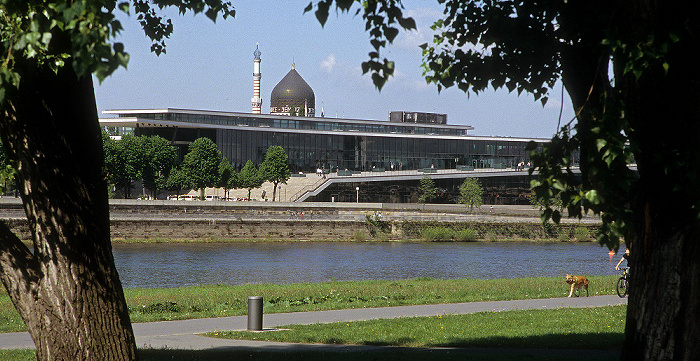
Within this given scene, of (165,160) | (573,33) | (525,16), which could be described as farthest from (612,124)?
(165,160)

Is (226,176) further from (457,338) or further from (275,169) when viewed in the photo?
(457,338)

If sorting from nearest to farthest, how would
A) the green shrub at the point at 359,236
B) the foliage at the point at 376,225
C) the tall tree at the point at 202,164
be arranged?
1. the green shrub at the point at 359,236
2. the foliage at the point at 376,225
3. the tall tree at the point at 202,164

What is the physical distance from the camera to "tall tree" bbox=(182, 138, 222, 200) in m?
74.9

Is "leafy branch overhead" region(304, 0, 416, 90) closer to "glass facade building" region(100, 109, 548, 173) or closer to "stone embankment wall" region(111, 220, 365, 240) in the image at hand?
"stone embankment wall" region(111, 220, 365, 240)

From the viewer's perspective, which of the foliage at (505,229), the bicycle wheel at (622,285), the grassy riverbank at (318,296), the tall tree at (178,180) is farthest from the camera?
the tall tree at (178,180)

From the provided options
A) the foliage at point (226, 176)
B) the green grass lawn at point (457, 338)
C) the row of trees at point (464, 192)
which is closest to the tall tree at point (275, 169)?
the foliage at point (226, 176)

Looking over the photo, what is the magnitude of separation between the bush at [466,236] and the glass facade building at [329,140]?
33.0 m

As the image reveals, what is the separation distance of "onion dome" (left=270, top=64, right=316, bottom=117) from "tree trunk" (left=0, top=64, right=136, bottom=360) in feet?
358

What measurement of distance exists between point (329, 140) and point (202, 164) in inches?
1000

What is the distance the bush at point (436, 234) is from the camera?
61.9 metres

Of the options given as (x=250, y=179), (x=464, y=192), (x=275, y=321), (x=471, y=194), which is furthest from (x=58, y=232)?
(x=464, y=192)

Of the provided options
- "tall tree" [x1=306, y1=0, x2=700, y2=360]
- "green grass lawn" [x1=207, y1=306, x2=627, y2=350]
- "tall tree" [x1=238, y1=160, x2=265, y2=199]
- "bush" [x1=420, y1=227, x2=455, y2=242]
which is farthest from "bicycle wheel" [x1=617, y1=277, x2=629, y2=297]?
"tall tree" [x1=238, y1=160, x2=265, y2=199]

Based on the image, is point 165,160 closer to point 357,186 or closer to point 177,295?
point 357,186

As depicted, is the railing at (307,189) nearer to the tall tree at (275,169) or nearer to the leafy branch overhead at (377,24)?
the tall tree at (275,169)
